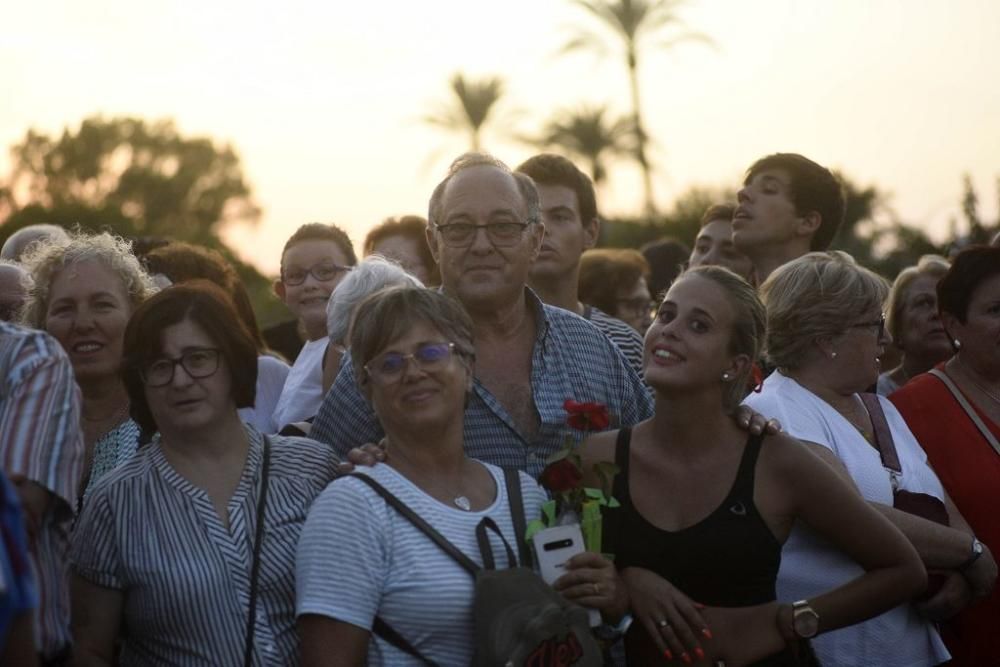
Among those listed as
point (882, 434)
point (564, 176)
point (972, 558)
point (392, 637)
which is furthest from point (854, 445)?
point (564, 176)

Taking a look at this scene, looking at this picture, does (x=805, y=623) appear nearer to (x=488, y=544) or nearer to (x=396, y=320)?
(x=488, y=544)

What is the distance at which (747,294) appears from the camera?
4828mm

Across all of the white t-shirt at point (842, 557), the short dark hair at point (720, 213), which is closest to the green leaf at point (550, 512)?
the white t-shirt at point (842, 557)

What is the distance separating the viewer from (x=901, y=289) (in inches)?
295

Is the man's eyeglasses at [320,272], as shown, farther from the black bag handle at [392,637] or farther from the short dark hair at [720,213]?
the black bag handle at [392,637]

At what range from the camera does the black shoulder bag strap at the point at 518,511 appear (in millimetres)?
4288

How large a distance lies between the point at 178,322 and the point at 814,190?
3.99 meters

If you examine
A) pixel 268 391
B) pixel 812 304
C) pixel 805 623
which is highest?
pixel 812 304

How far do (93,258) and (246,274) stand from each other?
87.7 feet

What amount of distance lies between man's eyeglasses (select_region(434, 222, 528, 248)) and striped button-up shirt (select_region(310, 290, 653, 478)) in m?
0.32

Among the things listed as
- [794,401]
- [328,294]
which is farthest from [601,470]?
[328,294]

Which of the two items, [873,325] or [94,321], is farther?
[873,325]

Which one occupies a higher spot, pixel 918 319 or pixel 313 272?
pixel 313 272

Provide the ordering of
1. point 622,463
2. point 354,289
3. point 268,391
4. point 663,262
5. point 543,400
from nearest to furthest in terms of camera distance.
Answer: point 622,463
point 543,400
point 354,289
point 268,391
point 663,262
